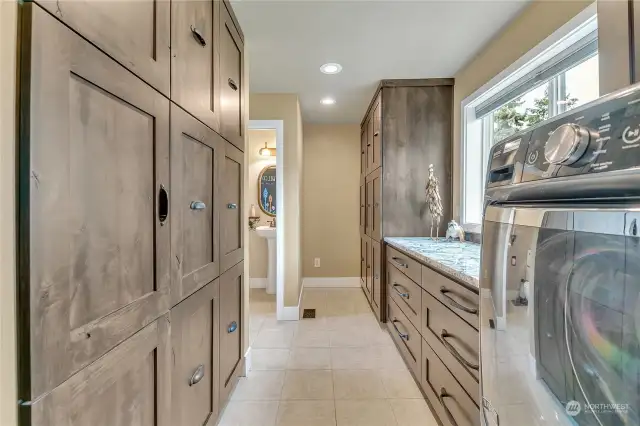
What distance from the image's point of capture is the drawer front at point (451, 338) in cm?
119

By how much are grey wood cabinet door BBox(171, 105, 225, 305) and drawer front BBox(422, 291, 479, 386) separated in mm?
1108

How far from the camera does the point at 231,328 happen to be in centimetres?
173

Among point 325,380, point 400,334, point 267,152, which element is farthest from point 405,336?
point 267,152

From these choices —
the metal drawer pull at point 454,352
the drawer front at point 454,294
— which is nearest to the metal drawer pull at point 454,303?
the drawer front at point 454,294

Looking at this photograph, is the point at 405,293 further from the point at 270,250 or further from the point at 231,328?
the point at 270,250

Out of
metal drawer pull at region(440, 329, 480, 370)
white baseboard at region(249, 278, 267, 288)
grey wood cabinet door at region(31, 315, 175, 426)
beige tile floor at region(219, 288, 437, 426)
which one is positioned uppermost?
grey wood cabinet door at region(31, 315, 175, 426)

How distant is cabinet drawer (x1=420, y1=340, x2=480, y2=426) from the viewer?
1227mm

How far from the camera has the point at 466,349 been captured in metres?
1.24

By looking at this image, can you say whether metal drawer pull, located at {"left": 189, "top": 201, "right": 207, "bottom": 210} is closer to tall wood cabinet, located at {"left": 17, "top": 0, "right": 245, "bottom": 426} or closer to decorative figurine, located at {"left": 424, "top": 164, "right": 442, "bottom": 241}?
tall wood cabinet, located at {"left": 17, "top": 0, "right": 245, "bottom": 426}

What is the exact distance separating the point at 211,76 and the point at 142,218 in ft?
2.78

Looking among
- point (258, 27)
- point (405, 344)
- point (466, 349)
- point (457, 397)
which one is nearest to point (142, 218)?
point (466, 349)

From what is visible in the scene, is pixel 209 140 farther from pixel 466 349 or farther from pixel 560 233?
pixel 466 349

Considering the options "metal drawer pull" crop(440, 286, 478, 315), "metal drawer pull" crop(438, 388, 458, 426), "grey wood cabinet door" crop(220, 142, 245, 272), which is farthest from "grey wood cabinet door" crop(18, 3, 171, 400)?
"metal drawer pull" crop(438, 388, 458, 426)

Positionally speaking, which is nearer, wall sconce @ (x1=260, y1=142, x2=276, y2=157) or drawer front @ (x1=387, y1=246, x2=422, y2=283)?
drawer front @ (x1=387, y1=246, x2=422, y2=283)
